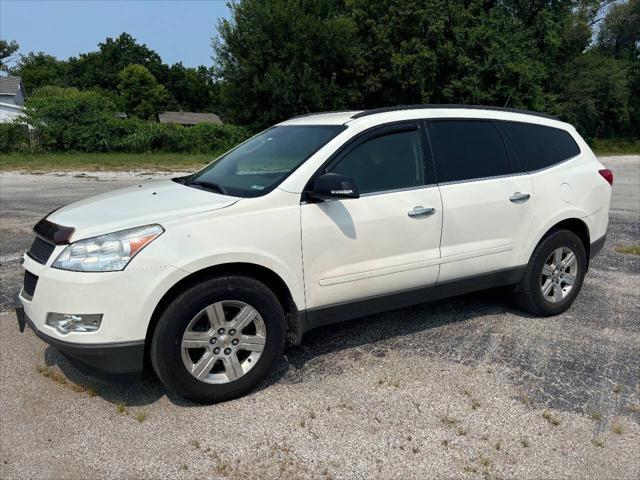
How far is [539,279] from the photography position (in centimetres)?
479

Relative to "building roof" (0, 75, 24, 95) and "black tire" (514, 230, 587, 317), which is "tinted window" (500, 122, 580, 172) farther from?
"building roof" (0, 75, 24, 95)

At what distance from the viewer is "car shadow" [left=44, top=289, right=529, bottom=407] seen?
11.4 feet

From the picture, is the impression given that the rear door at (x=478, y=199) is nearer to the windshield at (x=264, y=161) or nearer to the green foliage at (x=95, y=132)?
the windshield at (x=264, y=161)

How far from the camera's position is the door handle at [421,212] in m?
3.95

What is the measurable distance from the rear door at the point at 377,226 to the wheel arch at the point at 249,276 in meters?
0.15

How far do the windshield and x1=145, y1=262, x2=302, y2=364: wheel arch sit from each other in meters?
0.49

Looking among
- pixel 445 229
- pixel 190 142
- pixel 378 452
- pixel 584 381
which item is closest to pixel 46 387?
pixel 378 452

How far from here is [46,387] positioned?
358cm

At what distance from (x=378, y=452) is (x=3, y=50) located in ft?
267

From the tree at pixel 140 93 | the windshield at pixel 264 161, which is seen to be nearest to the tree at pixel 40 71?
the tree at pixel 140 93

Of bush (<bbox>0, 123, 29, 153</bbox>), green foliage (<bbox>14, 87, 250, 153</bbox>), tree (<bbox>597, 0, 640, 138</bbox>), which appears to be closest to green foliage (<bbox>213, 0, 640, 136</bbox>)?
green foliage (<bbox>14, 87, 250, 153</bbox>)

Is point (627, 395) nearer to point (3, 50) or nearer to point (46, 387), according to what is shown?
point (46, 387)

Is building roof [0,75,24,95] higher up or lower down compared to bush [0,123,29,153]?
higher up

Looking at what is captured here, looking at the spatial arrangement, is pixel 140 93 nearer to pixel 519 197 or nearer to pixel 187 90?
pixel 187 90
